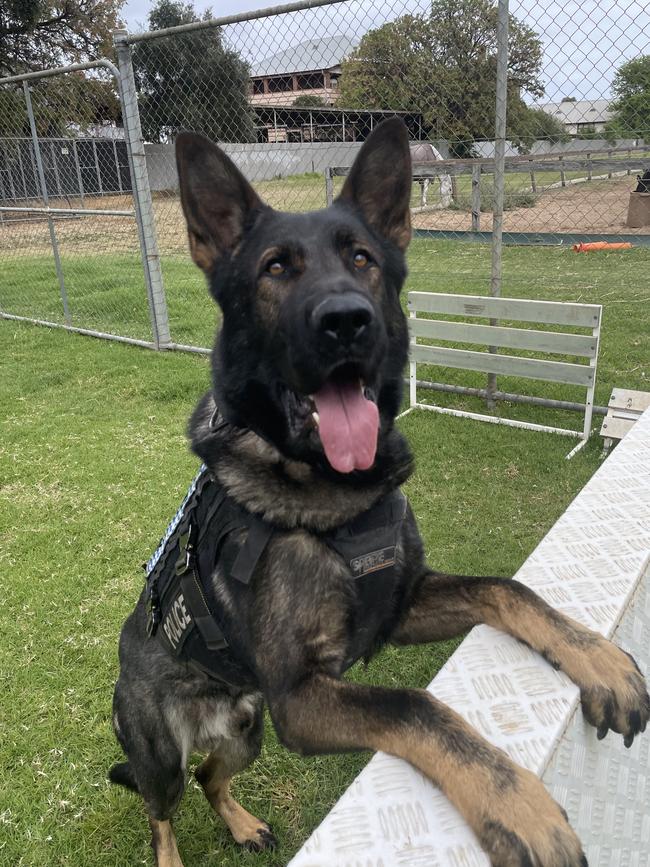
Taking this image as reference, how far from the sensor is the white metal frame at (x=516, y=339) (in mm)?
4863

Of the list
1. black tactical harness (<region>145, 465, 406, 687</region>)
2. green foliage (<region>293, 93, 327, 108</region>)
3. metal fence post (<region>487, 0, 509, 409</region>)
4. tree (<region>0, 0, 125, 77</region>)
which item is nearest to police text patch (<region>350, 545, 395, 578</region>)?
black tactical harness (<region>145, 465, 406, 687</region>)

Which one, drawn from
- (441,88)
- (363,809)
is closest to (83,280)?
(441,88)

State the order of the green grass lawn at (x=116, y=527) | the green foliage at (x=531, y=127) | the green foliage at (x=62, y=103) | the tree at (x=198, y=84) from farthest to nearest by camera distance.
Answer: the green foliage at (x=62, y=103) → the tree at (x=198, y=84) → the green foliage at (x=531, y=127) → the green grass lawn at (x=116, y=527)

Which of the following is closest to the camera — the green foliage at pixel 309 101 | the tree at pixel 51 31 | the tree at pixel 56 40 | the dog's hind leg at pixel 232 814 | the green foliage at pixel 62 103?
the dog's hind leg at pixel 232 814

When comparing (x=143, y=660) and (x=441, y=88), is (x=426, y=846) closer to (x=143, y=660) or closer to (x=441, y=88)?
(x=143, y=660)

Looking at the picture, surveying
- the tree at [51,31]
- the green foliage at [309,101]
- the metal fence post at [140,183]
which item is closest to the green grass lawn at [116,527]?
the metal fence post at [140,183]

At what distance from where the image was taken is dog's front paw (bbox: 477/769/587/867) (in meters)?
1.08

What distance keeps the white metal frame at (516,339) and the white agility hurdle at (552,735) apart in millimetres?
3131

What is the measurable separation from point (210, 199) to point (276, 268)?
356 mm

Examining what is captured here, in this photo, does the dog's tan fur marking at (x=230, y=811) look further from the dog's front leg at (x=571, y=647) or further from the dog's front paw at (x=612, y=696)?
the dog's front paw at (x=612, y=696)

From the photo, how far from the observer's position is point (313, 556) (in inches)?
65.5

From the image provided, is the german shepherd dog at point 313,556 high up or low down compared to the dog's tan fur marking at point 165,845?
up

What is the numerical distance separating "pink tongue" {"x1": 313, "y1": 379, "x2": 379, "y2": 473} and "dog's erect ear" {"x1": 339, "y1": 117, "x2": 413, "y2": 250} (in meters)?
0.71

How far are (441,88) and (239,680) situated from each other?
5091 millimetres
